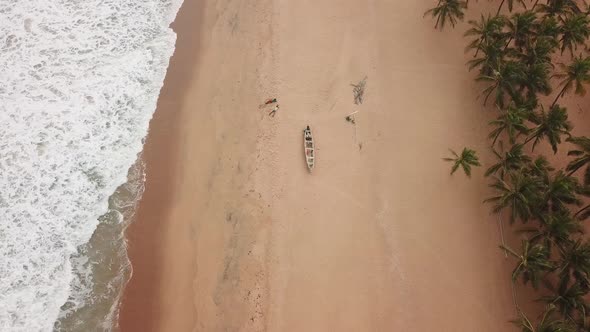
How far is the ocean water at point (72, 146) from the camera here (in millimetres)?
15578

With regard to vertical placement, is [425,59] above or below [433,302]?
above

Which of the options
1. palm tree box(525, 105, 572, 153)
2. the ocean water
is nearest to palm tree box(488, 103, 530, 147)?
palm tree box(525, 105, 572, 153)

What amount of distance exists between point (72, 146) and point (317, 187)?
9.83 m

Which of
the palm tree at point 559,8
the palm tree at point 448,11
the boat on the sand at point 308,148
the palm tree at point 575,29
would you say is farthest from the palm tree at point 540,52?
the boat on the sand at point 308,148

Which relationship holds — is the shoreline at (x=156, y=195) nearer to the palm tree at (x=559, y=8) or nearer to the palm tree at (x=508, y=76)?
the palm tree at (x=508, y=76)

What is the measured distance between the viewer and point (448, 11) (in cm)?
2020

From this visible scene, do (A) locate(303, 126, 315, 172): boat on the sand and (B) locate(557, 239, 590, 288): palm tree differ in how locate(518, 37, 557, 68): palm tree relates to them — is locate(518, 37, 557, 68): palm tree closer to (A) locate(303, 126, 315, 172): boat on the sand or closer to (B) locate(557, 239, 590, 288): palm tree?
(B) locate(557, 239, 590, 288): palm tree

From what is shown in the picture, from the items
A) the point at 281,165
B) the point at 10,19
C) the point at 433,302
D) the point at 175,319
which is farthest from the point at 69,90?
the point at 433,302

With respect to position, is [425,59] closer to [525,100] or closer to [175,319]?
[525,100]

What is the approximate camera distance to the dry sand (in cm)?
1535

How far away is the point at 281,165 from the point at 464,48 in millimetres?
10081

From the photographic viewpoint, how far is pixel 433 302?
15.4 metres

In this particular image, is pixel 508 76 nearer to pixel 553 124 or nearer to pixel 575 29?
pixel 553 124

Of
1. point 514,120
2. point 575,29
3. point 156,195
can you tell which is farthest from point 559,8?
point 156,195
